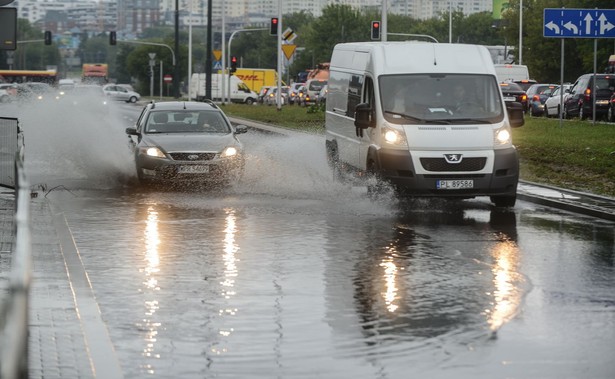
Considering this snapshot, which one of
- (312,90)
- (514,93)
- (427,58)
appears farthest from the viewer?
(312,90)

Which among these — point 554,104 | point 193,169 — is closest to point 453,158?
point 193,169

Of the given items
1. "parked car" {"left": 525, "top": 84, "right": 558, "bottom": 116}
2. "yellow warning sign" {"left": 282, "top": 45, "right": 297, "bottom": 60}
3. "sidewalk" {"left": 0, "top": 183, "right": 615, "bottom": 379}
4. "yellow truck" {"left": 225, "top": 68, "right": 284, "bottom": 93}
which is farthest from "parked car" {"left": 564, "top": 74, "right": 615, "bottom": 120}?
"yellow truck" {"left": 225, "top": 68, "right": 284, "bottom": 93}

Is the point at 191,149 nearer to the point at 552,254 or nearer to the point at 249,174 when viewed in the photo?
the point at 249,174

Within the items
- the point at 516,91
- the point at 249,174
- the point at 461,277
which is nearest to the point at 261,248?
the point at 461,277

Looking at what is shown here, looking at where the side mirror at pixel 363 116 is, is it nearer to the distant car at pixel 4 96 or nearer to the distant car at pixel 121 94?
the distant car at pixel 4 96

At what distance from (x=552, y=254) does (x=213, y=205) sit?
6228mm

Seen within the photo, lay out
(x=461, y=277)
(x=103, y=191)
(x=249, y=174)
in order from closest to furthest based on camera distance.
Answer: (x=461, y=277), (x=103, y=191), (x=249, y=174)

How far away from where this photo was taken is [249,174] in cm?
2331

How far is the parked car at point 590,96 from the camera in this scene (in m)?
48.0

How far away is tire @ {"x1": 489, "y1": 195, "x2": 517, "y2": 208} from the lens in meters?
18.5

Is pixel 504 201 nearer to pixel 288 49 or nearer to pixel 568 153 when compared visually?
pixel 568 153

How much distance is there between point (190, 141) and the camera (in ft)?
70.4

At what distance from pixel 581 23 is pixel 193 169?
638 inches

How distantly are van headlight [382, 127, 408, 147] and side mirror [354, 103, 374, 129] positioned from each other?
1.64ft
